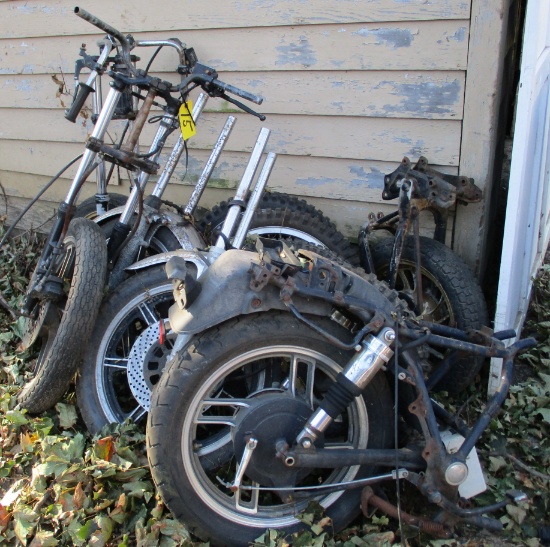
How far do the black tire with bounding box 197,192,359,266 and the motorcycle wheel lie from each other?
0.56m

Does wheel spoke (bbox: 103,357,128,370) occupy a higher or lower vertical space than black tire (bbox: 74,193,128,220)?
lower

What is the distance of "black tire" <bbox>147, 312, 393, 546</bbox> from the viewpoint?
2283 mm

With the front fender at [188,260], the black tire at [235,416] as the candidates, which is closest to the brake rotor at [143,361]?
the front fender at [188,260]

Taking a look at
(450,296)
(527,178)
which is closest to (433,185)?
(527,178)

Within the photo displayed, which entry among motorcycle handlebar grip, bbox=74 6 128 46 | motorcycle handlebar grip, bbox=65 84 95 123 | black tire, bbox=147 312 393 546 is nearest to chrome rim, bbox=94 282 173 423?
black tire, bbox=147 312 393 546

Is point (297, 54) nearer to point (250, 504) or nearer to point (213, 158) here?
point (213, 158)

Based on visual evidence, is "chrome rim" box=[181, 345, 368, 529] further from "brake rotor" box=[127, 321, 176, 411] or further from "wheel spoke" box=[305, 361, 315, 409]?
"brake rotor" box=[127, 321, 176, 411]

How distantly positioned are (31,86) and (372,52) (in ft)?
8.62

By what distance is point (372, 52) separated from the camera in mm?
3275

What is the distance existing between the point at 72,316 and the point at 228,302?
0.92 metres

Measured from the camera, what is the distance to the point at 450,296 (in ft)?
10.3

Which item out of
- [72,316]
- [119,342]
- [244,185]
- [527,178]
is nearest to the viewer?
[72,316]

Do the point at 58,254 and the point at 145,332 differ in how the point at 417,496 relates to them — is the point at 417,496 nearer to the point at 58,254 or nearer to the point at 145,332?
the point at 145,332

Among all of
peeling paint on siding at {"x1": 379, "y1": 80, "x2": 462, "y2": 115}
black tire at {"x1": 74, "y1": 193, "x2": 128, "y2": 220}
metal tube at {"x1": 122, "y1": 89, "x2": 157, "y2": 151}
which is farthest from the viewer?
black tire at {"x1": 74, "y1": 193, "x2": 128, "y2": 220}
